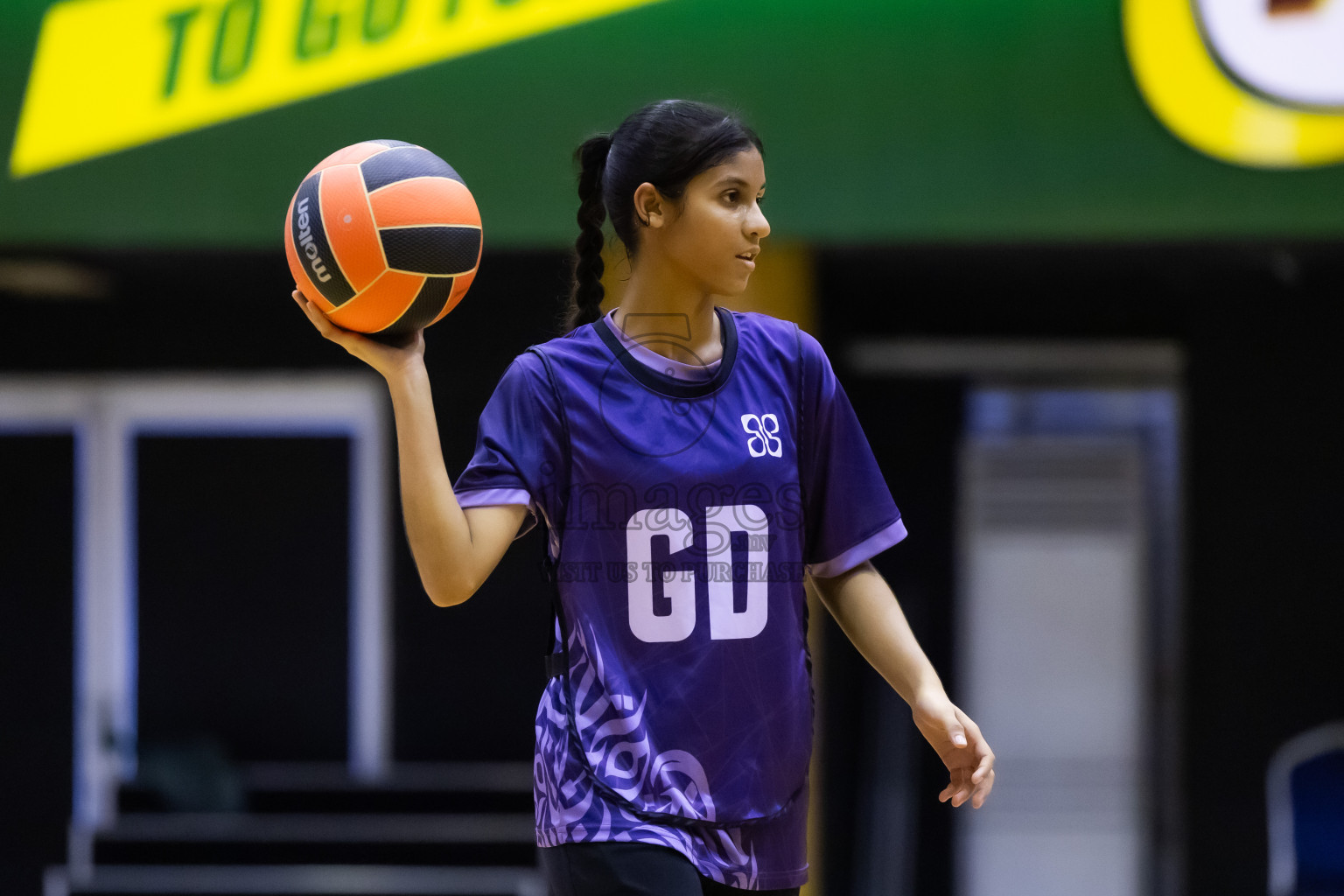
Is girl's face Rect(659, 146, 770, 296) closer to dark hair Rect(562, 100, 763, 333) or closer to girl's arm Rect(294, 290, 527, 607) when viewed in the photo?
dark hair Rect(562, 100, 763, 333)

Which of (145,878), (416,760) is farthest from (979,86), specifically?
(145,878)

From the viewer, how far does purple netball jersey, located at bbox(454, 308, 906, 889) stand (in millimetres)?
1880

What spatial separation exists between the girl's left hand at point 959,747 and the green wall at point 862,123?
2767 millimetres

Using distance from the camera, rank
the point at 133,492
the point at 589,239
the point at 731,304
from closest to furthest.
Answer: the point at 589,239
the point at 731,304
the point at 133,492

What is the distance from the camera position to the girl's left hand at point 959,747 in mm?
1923

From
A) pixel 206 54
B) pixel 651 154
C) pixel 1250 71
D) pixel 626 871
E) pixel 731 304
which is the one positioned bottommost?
pixel 626 871

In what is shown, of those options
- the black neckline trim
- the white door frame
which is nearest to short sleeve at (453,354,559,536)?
the black neckline trim

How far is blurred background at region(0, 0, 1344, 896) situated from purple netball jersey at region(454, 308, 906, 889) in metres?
2.64

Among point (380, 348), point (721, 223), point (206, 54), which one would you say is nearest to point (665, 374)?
point (721, 223)

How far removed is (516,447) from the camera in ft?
6.27

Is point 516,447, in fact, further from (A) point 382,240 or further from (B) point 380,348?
(A) point 382,240

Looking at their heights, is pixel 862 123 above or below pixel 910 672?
above

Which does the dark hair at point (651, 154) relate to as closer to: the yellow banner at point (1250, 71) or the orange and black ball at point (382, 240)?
the orange and black ball at point (382, 240)

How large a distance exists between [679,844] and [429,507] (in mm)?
555
